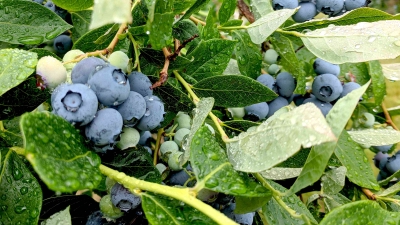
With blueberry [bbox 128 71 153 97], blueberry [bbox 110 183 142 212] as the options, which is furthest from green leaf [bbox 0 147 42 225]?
blueberry [bbox 128 71 153 97]

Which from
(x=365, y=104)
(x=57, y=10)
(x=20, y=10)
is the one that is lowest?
(x=365, y=104)

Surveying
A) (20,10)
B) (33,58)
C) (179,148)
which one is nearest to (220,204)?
(179,148)

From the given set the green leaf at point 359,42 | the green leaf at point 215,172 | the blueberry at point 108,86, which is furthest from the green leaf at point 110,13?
the green leaf at point 359,42

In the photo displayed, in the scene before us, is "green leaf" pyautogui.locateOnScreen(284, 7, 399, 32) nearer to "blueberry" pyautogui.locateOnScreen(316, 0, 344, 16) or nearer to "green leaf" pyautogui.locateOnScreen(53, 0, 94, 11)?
"blueberry" pyautogui.locateOnScreen(316, 0, 344, 16)

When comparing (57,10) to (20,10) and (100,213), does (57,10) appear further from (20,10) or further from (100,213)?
(100,213)

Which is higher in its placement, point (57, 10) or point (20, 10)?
point (20, 10)

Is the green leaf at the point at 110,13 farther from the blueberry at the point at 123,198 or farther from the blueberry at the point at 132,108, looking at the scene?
the blueberry at the point at 123,198
